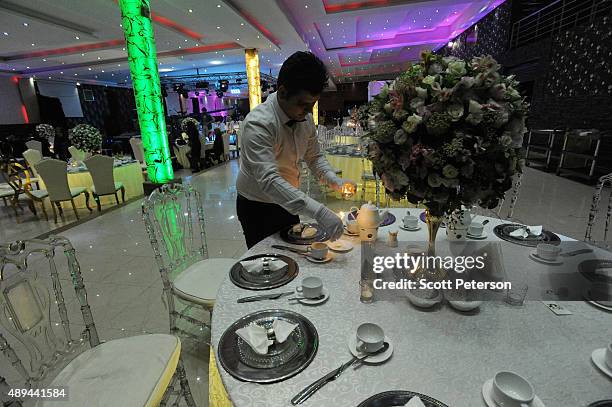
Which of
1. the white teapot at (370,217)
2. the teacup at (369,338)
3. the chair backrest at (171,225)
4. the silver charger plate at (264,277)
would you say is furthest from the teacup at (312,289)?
the chair backrest at (171,225)

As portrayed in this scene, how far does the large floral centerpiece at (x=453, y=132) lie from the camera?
820mm

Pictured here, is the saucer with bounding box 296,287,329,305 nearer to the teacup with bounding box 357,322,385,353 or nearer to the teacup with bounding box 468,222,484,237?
the teacup with bounding box 357,322,385,353

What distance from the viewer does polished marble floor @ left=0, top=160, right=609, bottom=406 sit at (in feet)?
6.96

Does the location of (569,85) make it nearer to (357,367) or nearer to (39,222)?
(357,367)

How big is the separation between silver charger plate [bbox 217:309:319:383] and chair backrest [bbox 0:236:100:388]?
30.1 inches

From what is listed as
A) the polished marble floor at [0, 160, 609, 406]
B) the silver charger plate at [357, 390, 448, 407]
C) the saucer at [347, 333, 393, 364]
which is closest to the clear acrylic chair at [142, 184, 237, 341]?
the polished marble floor at [0, 160, 609, 406]

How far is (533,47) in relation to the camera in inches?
288

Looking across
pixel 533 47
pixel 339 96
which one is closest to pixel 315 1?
pixel 533 47

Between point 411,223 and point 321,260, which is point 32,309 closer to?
point 321,260

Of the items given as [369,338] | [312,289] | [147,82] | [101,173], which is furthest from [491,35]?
[369,338]

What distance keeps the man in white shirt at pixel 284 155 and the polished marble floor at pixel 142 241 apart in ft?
3.07

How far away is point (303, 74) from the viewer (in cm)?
132

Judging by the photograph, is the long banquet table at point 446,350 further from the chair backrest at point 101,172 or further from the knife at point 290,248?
the chair backrest at point 101,172

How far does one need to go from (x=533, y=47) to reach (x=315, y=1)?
5.42 meters
